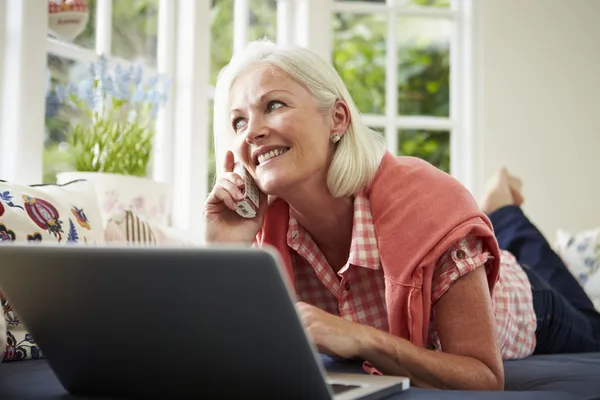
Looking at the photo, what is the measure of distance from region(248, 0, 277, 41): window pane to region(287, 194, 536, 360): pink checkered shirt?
2817 millimetres

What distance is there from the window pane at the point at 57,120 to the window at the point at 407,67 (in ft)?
8.02

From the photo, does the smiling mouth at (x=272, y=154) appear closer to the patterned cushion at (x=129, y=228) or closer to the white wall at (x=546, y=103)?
the patterned cushion at (x=129, y=228)

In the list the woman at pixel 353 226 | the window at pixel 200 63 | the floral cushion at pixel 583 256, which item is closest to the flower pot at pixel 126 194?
the window at pixel 200 63

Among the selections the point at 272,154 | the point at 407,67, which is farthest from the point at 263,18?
the point at 272,154

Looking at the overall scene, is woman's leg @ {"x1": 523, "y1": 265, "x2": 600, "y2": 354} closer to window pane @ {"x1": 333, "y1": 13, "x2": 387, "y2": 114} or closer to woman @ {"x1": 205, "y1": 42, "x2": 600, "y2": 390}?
woman @ {"x1": 205, "y1": 42, "x2": 600, "y2": 390}

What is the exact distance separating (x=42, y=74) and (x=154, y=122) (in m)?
1.08

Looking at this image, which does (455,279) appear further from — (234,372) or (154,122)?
(154,122)

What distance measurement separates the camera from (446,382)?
127 cm

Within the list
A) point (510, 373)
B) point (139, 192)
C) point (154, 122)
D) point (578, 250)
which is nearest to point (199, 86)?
point (154, 122)

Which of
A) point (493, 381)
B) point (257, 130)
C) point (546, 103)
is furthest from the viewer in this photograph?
point (546, 103)

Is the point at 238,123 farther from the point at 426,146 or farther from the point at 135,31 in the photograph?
the point at 426,146

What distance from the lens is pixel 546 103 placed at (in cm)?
477

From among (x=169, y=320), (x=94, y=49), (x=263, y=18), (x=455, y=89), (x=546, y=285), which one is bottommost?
(x=546, y=285)

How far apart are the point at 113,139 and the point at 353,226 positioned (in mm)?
1455
